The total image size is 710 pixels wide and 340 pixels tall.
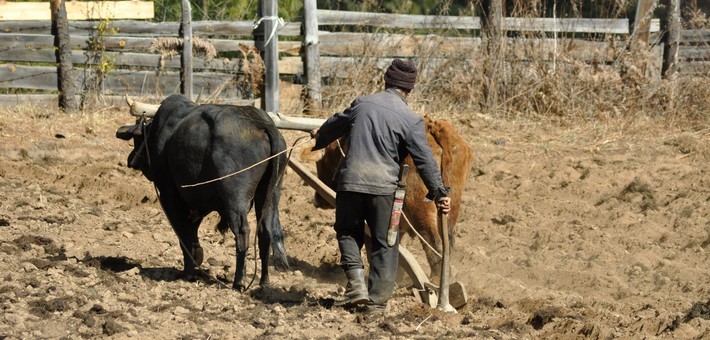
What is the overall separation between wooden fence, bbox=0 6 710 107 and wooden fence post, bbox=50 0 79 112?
184mm

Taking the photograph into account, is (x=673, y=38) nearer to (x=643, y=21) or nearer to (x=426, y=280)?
(x=643, y=21)

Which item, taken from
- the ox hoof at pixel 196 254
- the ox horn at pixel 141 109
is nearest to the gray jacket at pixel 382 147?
the ox hoof at pixel 196 254

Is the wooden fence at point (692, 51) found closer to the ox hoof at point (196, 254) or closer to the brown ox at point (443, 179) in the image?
the brown ox at point (443, 179)

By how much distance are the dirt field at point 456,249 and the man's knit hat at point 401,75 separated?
1568 millimetres

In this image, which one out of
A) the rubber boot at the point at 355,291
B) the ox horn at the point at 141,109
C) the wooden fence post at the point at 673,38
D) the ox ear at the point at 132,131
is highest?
the wooden fence post at the point at 673,38

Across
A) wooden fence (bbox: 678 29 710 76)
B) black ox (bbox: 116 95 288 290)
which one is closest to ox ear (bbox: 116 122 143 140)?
black ox (bbox: 116 95 288 290)

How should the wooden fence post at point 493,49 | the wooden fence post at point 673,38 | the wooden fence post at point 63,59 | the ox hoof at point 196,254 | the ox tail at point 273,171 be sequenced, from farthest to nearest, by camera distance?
the wooden fence post at point 673,38 → the wooden fence post at point 493,49 → the wooden fence post at point 63,59 → the ox hoof at point 196,254 → the ox tail at point 273,171

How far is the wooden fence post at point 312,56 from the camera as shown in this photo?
46.8 ft

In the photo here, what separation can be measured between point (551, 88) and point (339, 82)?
3128 mm

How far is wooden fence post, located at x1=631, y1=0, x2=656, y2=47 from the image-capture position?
15.2 m

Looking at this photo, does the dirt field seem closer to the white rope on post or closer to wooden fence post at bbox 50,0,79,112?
wooden fence post at bbox 50,0,79,112

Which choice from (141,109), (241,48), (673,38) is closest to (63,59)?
(241,48)

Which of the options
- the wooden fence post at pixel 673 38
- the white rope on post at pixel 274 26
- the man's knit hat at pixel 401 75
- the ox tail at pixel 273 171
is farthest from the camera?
the wooden fence post at pixel 673 38

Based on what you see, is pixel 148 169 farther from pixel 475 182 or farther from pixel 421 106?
pixel 421 106
